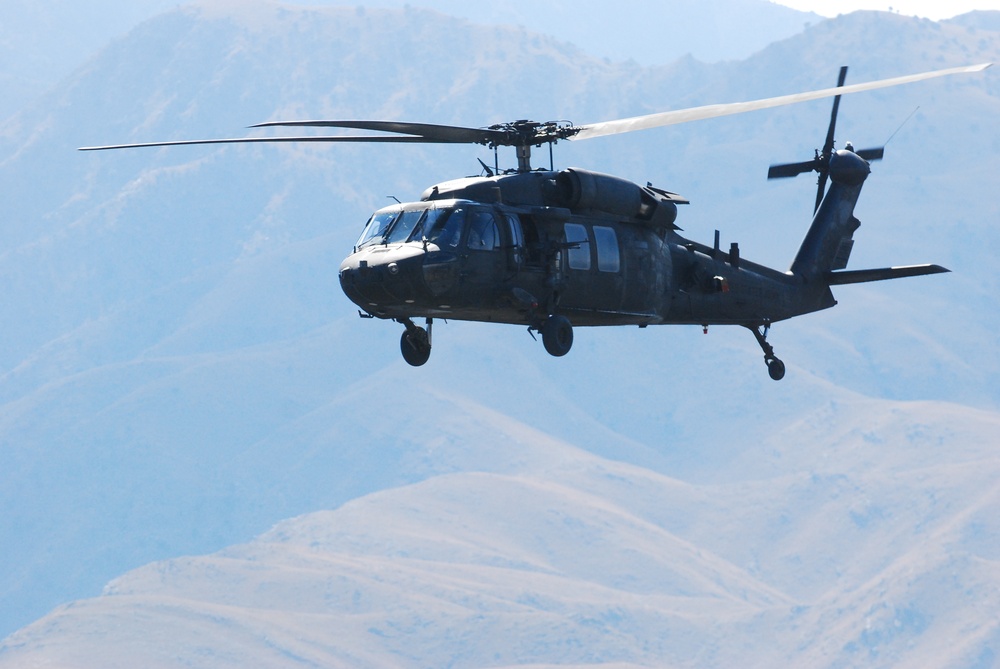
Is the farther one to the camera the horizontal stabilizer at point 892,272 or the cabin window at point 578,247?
the horizontal stabilizer at point 892,272

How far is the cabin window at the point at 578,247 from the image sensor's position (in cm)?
3612

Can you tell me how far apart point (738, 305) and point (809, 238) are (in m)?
5.24

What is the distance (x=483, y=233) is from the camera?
34.7 meters

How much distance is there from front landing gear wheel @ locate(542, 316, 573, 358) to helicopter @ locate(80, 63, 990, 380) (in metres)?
0.04

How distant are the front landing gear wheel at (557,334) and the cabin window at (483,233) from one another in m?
1.86

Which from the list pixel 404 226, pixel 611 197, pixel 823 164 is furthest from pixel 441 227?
pixel 823 164

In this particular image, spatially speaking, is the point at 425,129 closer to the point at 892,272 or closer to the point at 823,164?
the point at 892,272

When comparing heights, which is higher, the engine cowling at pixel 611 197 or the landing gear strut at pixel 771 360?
the engine cowling at pixel 611 197

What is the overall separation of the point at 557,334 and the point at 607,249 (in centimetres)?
297

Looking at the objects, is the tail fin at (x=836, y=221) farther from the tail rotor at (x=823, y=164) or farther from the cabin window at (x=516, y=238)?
the cabin window at (x=516, y=238)

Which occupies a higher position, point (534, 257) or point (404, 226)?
point (404, 226)

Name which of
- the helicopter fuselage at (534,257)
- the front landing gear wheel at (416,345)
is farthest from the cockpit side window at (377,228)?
the front landing gear wheel at (416,345)

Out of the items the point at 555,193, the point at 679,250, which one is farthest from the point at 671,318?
the point at 555,193

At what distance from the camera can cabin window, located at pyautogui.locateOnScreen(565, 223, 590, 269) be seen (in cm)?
3612
